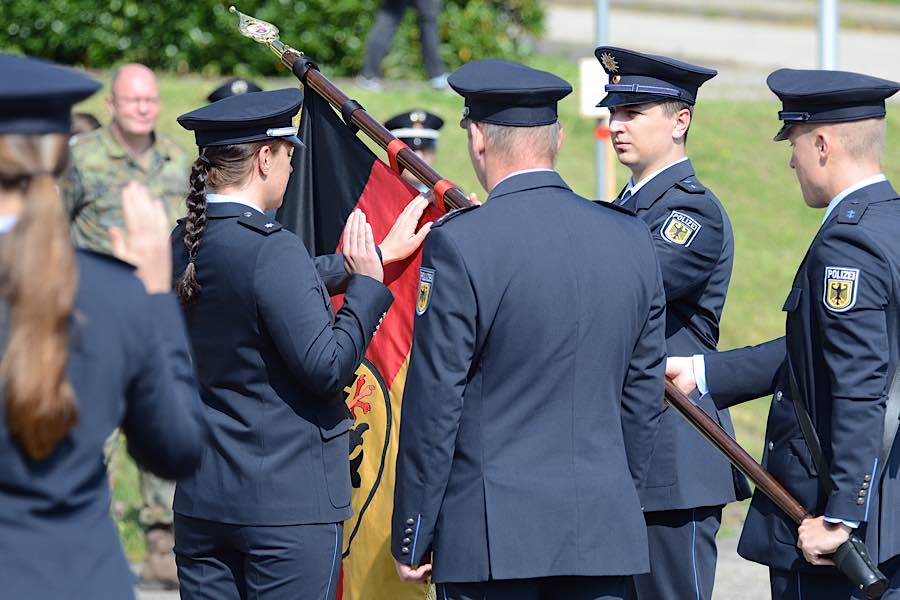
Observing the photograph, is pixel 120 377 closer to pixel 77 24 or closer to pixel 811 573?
pixel 811 573

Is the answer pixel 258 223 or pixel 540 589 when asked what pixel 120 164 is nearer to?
pixel 258 223

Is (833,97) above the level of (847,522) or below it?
above

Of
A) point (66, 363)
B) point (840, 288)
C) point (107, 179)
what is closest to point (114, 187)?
point (107, 179)

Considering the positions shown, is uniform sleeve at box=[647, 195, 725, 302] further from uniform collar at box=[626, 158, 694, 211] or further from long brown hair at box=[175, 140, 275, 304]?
long brown hair at box=[175, 140, 275, 304]

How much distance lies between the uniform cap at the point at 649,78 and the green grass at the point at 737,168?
4.57m

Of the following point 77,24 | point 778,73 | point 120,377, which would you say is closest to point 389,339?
point 778,73

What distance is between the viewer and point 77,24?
1184cm

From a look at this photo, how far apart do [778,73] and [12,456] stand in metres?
2.60

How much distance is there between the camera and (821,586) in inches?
146

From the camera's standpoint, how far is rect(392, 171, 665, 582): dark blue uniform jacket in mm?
3395

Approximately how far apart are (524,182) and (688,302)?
40.3 inches

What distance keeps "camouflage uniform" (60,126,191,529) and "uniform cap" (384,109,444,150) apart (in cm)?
110

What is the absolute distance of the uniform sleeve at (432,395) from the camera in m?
3.37

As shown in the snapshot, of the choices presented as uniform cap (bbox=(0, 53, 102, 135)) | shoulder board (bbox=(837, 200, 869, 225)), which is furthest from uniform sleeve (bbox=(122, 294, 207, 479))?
shoulder board (bbox=(837, 200, 869, 225))
